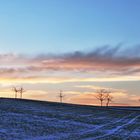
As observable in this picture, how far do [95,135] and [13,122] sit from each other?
31.0 feet

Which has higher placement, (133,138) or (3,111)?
(3,111)

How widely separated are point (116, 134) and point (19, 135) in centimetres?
1242

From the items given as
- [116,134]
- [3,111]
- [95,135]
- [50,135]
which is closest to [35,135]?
[50,135]

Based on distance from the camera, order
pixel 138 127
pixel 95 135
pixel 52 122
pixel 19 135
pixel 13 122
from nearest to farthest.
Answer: pixel 19 135, pixel 95 135, pixel 13 122, pixel 52 122, pixel 138 127

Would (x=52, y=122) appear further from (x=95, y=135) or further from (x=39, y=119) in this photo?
(x=95, y=135)

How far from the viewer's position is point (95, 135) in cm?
4497

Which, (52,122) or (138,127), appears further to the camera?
(138,127)

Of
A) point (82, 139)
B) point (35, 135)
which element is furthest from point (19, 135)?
point (82, 139)

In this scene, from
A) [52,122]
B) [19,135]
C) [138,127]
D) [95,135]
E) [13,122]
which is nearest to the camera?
[19,135]

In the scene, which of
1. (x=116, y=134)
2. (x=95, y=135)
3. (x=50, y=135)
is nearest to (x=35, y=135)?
(x=50, y=135)

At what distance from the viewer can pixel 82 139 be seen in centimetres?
4078

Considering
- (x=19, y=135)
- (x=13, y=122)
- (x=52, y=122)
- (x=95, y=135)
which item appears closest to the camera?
(x=19, y=135)

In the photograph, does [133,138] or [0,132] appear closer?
[0,132]

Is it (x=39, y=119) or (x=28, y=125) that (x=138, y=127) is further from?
(x=28, y=125)
